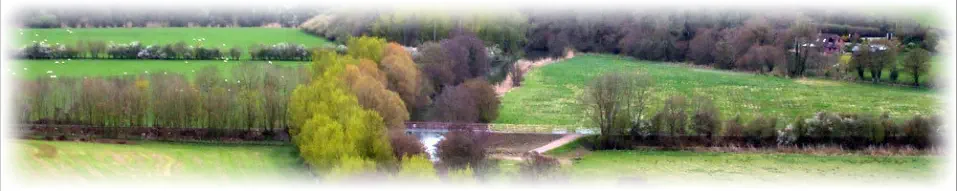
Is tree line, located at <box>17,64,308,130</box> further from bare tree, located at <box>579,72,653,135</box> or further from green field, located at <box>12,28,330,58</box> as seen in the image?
green field, located at <box>12,28,330,58</box>

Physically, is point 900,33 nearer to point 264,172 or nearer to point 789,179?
point 789,179

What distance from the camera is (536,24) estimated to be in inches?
2072

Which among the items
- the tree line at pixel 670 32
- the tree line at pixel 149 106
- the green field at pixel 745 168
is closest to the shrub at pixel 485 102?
the green field at pixel 745 168

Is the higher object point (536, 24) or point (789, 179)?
point (536, 24)

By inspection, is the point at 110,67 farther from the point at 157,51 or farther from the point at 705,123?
the point at 705,123

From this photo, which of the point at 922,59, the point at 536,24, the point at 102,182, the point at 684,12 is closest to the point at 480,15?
the point at 536,24

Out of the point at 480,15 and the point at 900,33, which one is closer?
the point at 900,33

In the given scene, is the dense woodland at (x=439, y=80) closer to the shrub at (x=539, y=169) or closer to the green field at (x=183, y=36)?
the shrub at (x=539, y=169)

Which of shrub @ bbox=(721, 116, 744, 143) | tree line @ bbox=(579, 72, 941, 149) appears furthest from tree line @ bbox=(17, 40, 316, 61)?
shrub @ bbox=(721, 116, 744, 143)

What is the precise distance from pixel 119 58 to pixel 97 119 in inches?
626

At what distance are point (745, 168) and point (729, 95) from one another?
1339 centimetres

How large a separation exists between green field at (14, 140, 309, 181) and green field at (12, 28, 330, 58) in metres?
14.2

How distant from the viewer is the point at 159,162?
67.7 ft

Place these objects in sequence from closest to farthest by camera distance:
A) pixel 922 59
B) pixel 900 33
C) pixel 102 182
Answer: pixel 102 182 → pixel 922 59 → pixel 900 33
